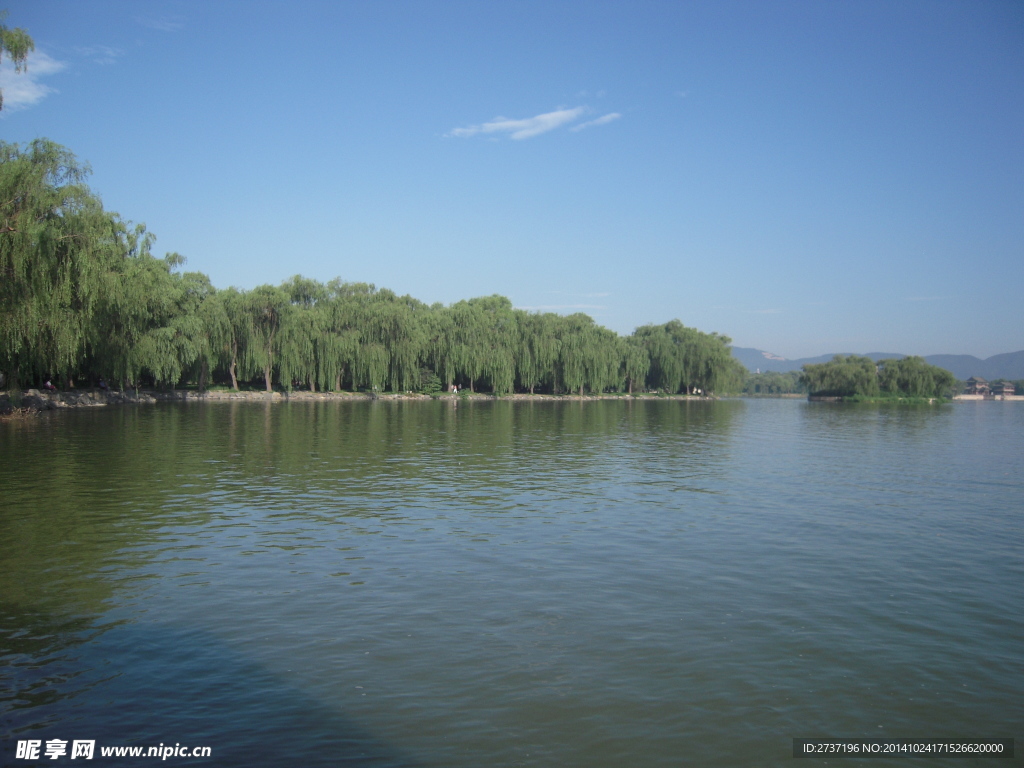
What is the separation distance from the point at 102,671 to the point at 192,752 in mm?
1719

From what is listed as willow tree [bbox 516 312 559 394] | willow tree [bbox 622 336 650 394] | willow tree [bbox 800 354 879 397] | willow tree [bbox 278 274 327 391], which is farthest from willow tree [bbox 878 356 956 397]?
willow tree [bbox 278 274 327 391]

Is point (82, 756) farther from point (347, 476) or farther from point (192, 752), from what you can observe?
point (347, 476)

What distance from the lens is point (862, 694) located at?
19.7ft

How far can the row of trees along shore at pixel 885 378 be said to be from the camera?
96.2 m

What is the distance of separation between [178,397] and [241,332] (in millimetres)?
6681

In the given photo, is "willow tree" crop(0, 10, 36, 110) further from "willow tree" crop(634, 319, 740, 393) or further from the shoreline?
"willow tree" crop(634, 319, 740, 393)

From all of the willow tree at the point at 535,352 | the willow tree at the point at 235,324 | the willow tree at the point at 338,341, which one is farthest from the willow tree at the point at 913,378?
the willow tree at the point at 235,324

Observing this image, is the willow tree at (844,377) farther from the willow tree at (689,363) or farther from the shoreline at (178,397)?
the shoreline at (178,397)

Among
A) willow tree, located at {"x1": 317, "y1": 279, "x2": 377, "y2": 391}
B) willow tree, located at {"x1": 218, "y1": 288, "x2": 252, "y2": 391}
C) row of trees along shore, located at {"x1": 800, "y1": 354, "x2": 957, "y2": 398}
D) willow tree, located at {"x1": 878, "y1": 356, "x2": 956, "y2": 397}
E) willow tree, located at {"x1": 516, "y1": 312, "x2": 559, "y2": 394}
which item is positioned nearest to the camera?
willow tree, located at {"x1": 218, "y1": 288, "x2": 252, "y2": 391}

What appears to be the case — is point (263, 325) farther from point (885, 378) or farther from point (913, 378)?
point (885, 378)

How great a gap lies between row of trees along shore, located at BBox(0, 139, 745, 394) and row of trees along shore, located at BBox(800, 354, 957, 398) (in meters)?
14.6

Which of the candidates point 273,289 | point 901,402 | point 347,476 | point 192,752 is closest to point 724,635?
point 192,752

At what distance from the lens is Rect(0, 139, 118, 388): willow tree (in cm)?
2291
